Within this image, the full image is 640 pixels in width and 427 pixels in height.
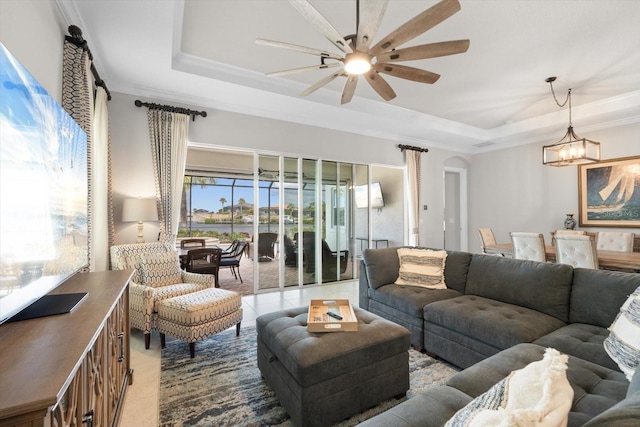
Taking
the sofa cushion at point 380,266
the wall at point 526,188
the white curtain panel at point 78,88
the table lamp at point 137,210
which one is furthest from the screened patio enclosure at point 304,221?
the wall at point 526,188

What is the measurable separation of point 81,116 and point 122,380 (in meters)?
2.08

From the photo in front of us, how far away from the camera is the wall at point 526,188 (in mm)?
5074

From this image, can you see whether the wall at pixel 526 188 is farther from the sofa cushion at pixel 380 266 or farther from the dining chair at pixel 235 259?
the dining chair at pixel 235 259

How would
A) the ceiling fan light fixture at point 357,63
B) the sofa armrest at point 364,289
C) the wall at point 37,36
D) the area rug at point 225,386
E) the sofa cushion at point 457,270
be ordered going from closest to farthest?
1. the wall at point 37,36
2. the area rug at point 225,386
3. the ceiling fan light fixture at point 357,63
4. the sofa cushion at point 457,270
5. the sofa armrest at point 364,289

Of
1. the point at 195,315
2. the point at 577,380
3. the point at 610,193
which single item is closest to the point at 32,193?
the point at 195,315

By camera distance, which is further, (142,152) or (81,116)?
(142,152)

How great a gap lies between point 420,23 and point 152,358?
3.35m

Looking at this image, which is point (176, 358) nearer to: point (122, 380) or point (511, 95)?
point (122, 380)

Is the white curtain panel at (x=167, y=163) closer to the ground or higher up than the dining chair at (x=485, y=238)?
higher up

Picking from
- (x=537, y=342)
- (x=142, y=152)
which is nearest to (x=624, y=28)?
(x=537, y=342)

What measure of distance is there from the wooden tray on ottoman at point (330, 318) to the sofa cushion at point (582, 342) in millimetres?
1190

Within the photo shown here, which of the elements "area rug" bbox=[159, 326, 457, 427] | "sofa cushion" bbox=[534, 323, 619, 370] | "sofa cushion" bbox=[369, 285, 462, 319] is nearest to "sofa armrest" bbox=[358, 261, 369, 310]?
"sofa cushion" bbox=[369, 285, 462, 319]

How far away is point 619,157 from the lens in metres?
4.92

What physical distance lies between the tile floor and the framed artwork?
4516mm
